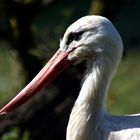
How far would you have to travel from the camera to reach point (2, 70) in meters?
9.18

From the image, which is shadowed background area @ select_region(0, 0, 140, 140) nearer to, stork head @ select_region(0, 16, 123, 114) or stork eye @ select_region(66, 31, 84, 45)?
stork head @ select_region(0, 16, 123, 114)

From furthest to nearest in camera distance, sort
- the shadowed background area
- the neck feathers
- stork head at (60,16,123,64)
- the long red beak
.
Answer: the shadowed background area < the long red beak < the neck feathers < stork head at (60,16,123,64)

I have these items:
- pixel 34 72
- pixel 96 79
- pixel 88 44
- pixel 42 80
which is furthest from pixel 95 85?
pixel 34 72

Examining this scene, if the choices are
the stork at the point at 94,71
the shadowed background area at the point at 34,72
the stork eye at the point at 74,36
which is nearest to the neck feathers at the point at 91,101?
the stork at the point at 94,71

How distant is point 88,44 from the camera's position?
4.30 m

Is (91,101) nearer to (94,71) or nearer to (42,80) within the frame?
(94,71)

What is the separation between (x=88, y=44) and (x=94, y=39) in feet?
0.19

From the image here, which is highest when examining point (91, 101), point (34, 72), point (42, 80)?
point (42, 80)

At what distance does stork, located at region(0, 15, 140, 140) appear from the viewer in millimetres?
4230

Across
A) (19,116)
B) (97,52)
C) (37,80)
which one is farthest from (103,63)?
(19,116)

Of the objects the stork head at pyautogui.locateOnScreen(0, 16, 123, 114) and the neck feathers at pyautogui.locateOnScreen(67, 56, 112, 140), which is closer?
the stork head at pyautogui.locateOnScreen(0, 16, 123, 114)

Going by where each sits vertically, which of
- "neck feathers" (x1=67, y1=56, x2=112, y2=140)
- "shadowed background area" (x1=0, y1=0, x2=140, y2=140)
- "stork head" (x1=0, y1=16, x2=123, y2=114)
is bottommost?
"shadowed background area" (x1=0, y1=0, x2=140, y2=140)

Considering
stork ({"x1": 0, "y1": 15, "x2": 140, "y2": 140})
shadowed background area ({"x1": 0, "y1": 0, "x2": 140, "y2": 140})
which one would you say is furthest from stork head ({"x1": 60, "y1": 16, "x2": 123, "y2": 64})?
shadowed background area ({"x1": 0, "y1": 0, "x2": 140, "y2": 140})

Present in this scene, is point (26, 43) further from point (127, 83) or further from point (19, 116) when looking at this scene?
point (127, 83)
